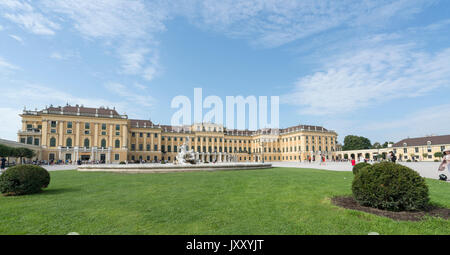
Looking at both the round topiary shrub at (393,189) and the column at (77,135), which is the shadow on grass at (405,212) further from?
the column at (77,135)

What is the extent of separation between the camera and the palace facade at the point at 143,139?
5478 cm

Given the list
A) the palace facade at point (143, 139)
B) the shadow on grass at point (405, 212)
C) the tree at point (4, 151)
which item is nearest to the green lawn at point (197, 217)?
the shadow on grass at point (405, 212)

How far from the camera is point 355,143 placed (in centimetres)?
8981

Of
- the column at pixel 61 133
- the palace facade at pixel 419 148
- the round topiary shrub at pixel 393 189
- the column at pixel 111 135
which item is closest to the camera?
the round topiary shrub at pixel 393 189

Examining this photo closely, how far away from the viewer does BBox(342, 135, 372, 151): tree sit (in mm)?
89062

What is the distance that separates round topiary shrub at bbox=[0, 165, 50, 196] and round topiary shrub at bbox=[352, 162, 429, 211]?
11162 millimetres

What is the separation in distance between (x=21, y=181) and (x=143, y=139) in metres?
64.3

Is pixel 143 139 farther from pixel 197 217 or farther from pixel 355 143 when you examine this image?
pixel 355 143

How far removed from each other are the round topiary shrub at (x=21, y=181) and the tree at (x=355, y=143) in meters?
96.0

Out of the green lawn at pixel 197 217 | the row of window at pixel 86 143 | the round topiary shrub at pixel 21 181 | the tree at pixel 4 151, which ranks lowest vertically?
the green lawn at pixel 197 217

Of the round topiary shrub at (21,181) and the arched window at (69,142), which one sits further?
the arched window at (69,142)

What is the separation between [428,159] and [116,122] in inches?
3026

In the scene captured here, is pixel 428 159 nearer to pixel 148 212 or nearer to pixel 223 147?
pixel 223 147

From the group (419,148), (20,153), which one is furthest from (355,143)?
(20,153)
